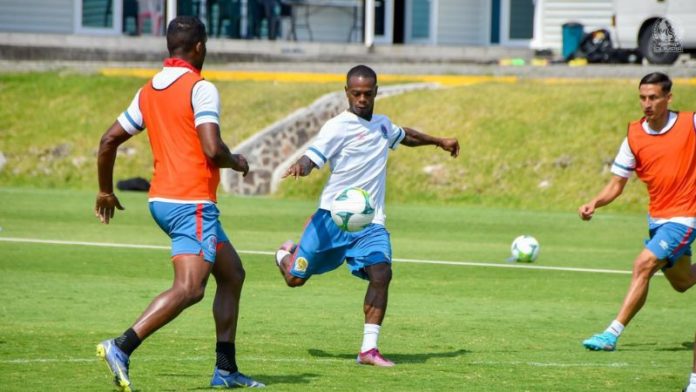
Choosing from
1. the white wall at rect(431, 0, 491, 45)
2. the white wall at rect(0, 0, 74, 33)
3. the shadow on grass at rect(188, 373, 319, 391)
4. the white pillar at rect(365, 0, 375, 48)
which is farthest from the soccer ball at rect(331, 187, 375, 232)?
the white wall at rect(431, 0, 491, 45)

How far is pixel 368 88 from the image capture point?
10.1 metres

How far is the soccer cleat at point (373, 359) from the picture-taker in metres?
9.65

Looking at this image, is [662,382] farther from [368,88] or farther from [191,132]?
[191,132]

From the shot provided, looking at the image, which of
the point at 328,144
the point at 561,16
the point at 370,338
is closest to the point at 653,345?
the point at 370,338

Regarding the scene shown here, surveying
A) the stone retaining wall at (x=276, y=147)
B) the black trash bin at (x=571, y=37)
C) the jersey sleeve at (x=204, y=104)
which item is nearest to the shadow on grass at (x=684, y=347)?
the jersey sleeve at (x=204, y=104)

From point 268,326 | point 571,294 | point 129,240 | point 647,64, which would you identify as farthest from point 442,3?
point 268,326

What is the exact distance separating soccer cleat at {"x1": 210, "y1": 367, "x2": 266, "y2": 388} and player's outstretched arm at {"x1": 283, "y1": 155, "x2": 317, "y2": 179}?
1607mm

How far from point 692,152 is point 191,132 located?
15.1 feet

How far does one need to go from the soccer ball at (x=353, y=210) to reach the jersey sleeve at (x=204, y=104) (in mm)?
1913

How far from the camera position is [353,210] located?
9.87m

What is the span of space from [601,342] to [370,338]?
2.10 meters

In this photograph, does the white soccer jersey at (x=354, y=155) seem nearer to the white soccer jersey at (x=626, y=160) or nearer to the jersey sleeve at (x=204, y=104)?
the jersey sleeve at (x=204, y=104)

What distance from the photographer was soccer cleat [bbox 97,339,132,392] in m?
7.97

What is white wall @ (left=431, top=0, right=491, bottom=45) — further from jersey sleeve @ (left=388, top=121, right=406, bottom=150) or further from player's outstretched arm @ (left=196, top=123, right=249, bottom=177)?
player's outstretched arm @ (left=196, top=123, right=249, bottom=177)
